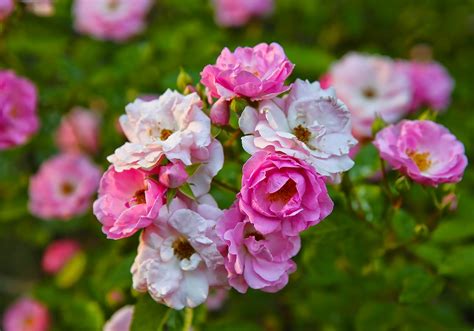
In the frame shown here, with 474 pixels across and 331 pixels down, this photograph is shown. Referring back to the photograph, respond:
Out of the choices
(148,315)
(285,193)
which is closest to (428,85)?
(285,193)

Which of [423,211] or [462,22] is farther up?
[462,22]

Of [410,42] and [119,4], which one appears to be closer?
[119,4]

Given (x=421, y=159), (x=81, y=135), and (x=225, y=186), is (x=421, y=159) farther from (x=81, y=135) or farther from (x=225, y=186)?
(x=81, y=135)

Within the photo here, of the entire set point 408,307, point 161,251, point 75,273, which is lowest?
point 75,273

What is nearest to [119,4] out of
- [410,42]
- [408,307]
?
[410,42]

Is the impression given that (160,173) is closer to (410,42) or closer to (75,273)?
(75,273)

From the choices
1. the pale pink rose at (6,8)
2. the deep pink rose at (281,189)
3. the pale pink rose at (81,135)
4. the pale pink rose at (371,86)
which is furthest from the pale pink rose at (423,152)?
the pale pink rose at (81,135)
